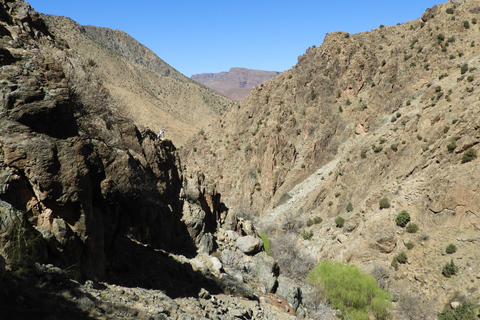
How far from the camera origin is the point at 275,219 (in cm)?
3491

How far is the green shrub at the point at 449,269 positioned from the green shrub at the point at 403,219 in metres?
3.87

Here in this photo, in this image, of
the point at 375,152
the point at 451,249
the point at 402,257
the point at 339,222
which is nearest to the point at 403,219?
the point at 402,257

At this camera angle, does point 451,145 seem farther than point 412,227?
Yes

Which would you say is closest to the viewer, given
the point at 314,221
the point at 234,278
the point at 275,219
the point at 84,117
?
the point at 84,117

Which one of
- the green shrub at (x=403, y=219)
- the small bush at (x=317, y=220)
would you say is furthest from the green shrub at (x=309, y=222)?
the green shrub at (x=403, y=219)

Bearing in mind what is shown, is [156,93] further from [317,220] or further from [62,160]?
[62,160]

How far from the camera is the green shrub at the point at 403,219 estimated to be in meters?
22.0

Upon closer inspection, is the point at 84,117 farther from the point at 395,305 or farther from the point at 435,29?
the point at 435,29

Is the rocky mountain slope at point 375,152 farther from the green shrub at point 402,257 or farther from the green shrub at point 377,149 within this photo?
the green shrub at point 402,257

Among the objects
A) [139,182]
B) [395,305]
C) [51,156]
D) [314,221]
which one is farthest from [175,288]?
[314,221]

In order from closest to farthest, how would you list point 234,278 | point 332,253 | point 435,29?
point 234,278 < point 332,253 < point 435,29

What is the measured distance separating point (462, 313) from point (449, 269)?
264cm

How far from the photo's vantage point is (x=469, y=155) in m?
21.1

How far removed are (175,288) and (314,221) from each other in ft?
73.1
